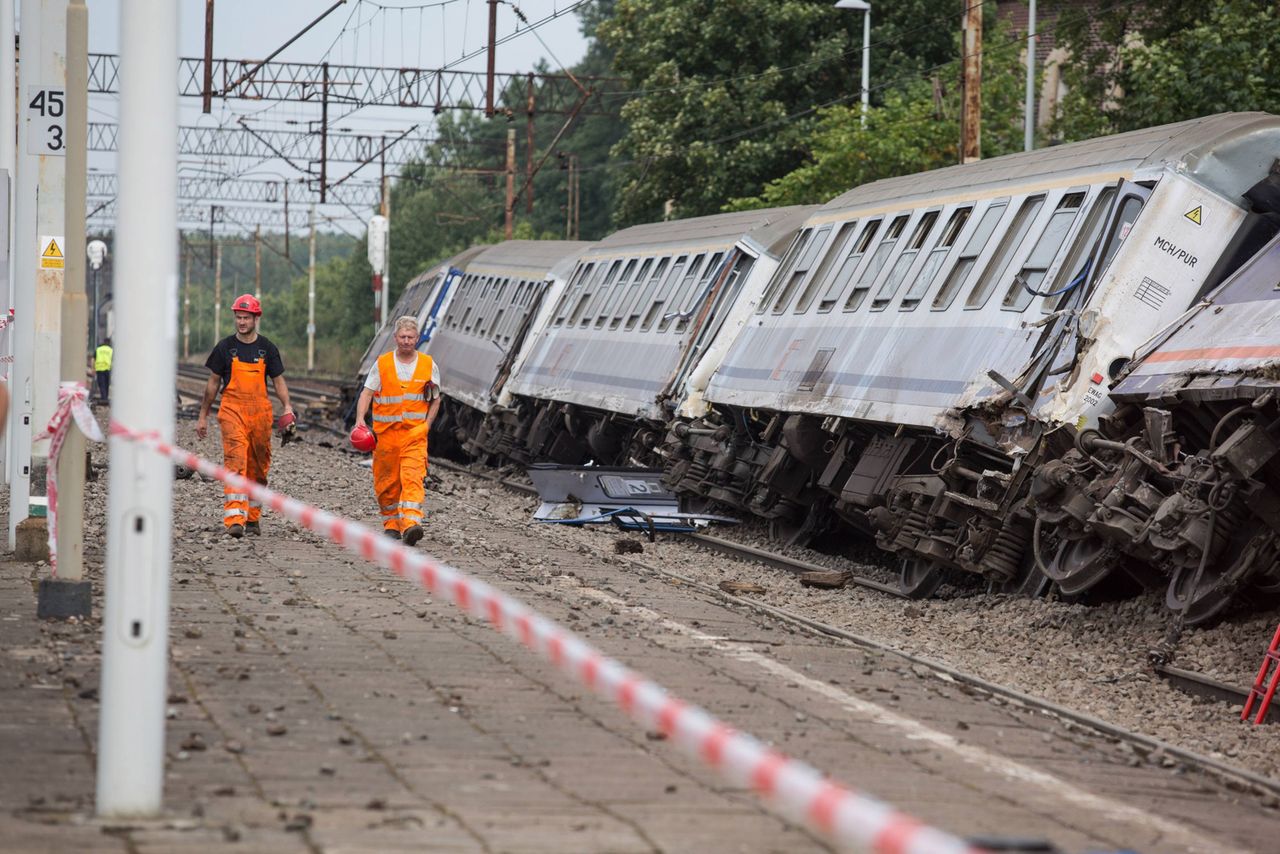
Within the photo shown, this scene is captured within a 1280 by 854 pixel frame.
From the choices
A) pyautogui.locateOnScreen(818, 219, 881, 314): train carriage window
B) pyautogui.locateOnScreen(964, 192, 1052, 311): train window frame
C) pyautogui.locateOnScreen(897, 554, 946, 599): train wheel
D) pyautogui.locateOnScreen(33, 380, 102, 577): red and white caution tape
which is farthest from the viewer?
A: pyautogui.locateOnScreen(818, 219, 881, 314): train carriage window

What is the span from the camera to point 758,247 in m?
18.7

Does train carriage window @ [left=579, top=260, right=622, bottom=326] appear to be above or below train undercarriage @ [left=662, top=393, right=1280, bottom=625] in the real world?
above

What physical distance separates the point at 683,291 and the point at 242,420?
7.60m

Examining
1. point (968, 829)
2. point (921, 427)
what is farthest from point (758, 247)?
point (968, 829)

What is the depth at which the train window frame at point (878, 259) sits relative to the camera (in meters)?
15.2

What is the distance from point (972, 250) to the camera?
44.5 ft

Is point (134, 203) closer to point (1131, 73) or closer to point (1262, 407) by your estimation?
point (1262, 407)

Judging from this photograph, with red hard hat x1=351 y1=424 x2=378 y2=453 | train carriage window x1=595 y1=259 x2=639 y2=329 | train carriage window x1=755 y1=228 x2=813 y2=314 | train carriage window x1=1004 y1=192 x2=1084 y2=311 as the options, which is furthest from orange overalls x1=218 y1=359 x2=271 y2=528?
train carriage window x1=595 y1=259 x2=639 y2=329

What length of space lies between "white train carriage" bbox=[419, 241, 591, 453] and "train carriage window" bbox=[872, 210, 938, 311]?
37.9 ft

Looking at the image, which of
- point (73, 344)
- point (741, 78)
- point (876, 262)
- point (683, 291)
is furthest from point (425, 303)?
point (73, 344)

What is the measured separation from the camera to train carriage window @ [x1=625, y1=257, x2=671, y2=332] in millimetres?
21550

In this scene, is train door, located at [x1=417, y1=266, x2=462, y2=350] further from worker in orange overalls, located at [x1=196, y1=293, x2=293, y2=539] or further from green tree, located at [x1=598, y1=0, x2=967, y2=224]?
worker in orange overalls, located at [x1=196, y1=293, x2=293, y2=539]

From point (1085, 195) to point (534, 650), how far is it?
5.63 metres

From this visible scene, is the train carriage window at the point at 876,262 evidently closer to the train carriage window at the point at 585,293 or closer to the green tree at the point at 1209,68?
the train carriage window at the point at 585,293
